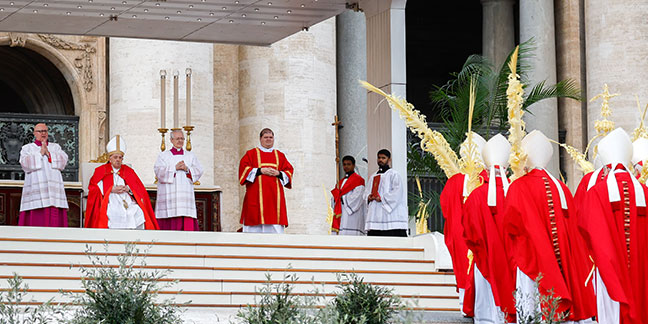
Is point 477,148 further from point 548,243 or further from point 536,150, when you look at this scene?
point 548,243

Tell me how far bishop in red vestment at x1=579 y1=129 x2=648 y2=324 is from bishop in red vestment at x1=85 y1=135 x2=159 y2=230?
281 inches

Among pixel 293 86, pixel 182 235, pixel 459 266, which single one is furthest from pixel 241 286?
pixel 293 86

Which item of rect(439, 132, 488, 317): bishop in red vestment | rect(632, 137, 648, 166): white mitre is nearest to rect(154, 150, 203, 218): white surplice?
rect(439, 132, 488, 317): bishop in red vestment

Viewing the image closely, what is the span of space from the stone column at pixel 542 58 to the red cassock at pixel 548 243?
12.3 metres

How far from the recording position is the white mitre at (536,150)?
10133 mm

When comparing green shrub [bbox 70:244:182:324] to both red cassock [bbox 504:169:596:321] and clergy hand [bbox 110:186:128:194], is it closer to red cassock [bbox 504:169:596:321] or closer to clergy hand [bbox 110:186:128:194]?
red cassock [bbox 504:169:596:321]

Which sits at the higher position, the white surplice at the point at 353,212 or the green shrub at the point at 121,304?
the white surplice at the point at 353,212

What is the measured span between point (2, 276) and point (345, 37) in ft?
39.5

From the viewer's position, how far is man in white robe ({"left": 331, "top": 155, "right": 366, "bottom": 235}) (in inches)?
683

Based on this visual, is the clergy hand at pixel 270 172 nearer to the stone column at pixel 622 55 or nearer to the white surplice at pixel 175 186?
the white surplice at pixel 175 186

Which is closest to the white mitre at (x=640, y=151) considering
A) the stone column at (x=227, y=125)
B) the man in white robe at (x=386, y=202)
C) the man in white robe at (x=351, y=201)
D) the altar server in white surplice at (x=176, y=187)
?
the man in white robe at (x=386, y=202)

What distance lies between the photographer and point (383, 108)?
16000 mm

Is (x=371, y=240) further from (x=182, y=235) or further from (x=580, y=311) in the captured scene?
(x=580, y=311)

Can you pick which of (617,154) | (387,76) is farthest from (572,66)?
(617,154)
